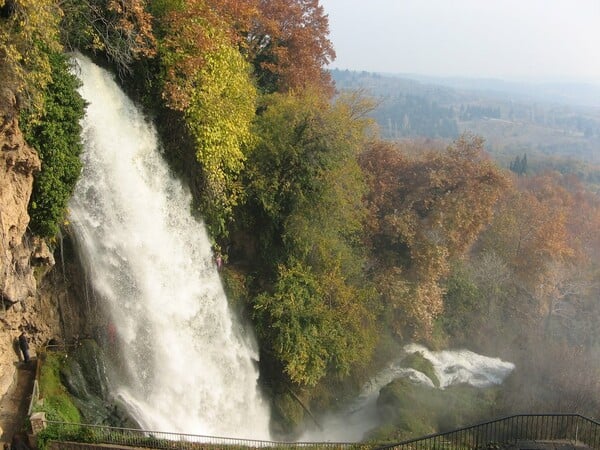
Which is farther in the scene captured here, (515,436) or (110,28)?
(515,436)

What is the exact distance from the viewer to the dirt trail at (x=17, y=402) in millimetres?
11812

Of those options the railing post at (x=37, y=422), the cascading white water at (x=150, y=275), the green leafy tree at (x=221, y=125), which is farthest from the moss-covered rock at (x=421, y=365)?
the railing post at (x=37, y=422)

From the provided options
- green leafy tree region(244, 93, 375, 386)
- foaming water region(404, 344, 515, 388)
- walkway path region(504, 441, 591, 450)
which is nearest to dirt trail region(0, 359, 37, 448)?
green leafy tree region(244, 93, 375, 386)

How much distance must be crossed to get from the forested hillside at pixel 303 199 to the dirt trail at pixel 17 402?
3.48 m

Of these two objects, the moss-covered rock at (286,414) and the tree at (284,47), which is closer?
the moss-covered rock at (286,414)

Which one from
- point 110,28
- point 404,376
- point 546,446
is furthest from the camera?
point 404,376

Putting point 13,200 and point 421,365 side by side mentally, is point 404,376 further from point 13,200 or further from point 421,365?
point 13,200

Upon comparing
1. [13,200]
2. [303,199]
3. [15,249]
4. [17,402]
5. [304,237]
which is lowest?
[17,402]

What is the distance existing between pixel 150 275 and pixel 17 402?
440 centimetres

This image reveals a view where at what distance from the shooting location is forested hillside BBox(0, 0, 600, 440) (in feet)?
44.6

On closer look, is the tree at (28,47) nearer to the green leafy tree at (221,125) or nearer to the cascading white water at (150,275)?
the cascading white water at (150,275)

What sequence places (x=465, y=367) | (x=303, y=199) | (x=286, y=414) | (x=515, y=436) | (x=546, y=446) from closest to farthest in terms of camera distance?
(x=546, y=446) → (x=515, y=436) → (x=286, y=414) → (x=303, y=199) → (x=465, y=367)

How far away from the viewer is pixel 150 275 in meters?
15.0

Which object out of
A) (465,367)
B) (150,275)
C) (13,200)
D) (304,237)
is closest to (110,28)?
(13,200)
